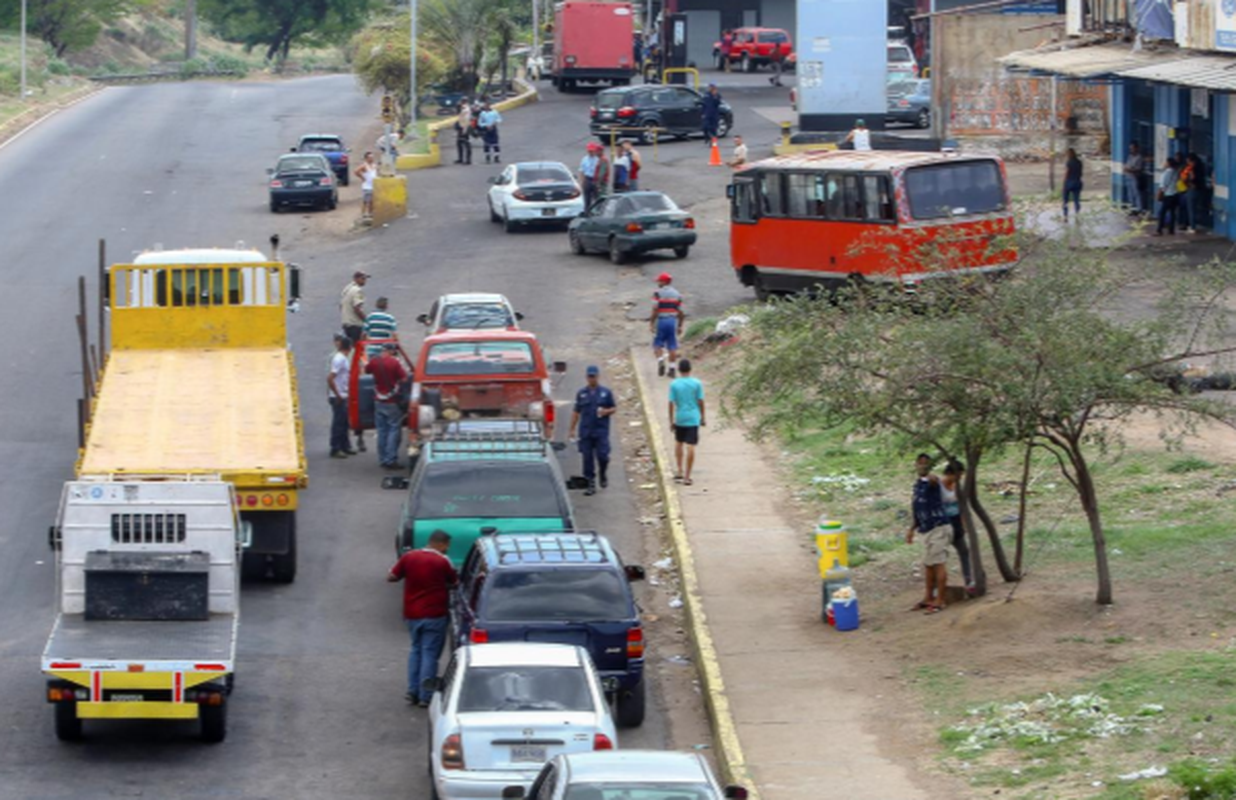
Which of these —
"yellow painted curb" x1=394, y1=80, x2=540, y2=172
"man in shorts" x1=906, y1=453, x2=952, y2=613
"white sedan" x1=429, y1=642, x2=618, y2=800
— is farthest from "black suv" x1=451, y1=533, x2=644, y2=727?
"yellow painted curb" x1=394, y1=80, x2=540, y2=172

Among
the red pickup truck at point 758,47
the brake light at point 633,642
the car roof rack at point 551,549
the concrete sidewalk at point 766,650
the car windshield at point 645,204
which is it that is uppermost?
the red pickup truck at point 758,47

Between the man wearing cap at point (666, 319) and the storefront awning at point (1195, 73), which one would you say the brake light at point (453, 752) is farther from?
the storefront awning at point (1195, 73)

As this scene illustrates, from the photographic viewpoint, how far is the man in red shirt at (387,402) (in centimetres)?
2406

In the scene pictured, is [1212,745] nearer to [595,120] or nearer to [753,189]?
[753,189]

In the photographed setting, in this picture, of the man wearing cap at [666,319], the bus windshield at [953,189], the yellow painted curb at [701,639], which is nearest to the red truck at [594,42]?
the bus windshield at [953,189]

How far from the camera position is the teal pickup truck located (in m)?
18.5

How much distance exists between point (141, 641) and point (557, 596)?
323cm

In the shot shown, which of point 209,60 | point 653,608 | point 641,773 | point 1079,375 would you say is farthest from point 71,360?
point 209,60

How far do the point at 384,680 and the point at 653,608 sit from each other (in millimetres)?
3294

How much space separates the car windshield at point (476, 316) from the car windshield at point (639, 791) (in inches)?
688

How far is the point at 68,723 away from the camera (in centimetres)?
1509

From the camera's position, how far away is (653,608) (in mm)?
19484

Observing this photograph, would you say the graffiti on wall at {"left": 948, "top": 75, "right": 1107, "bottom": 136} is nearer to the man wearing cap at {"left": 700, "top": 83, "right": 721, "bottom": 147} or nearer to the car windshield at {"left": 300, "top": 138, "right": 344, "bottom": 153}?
the man wearing cap at {"left": 700, "top": 83, "right": 721, "bottom": 147}

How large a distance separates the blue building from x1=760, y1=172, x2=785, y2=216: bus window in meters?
6.61
